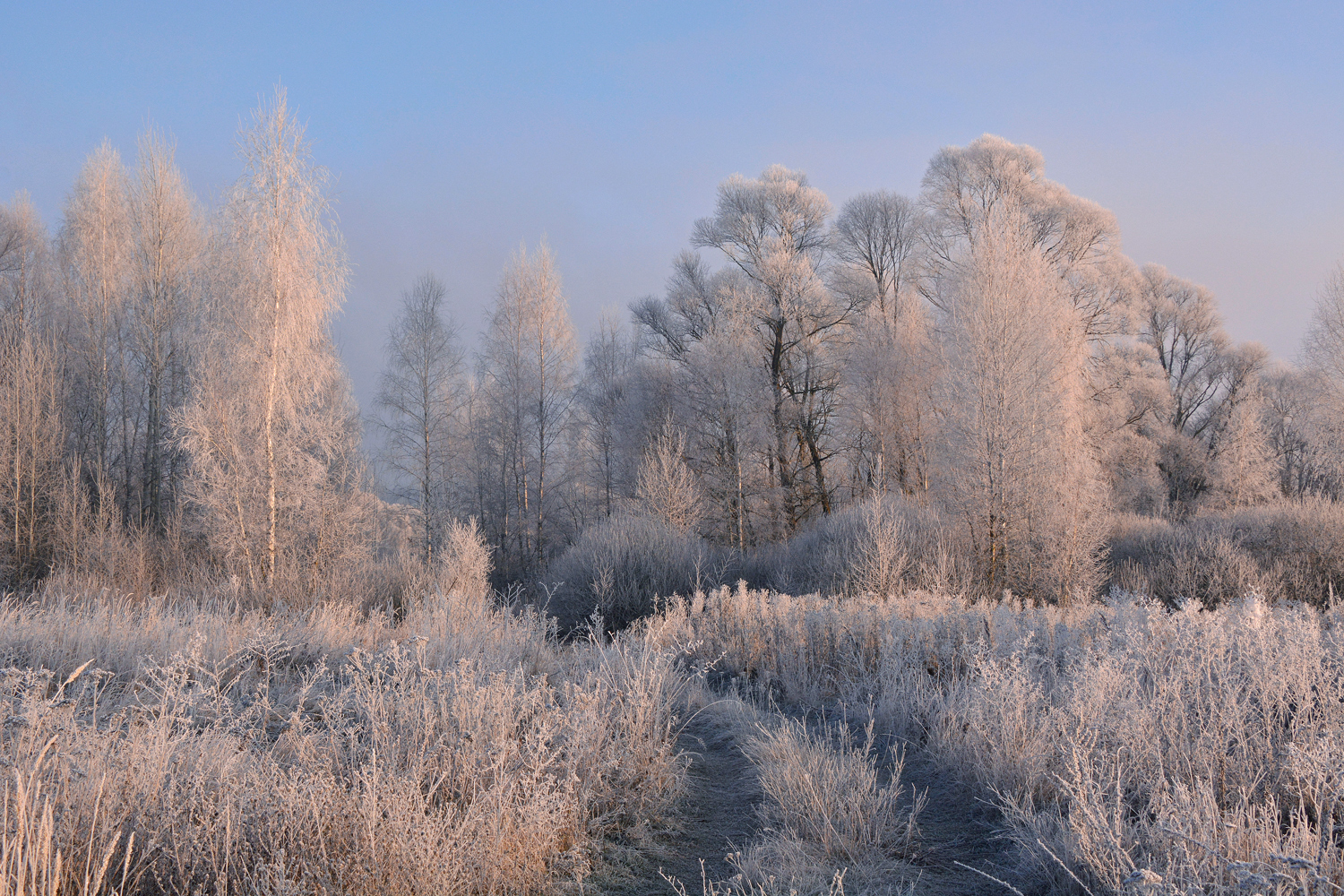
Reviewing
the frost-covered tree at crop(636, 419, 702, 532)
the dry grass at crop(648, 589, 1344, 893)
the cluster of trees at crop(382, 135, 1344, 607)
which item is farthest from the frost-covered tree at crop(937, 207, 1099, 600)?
the dry grass at crop(648, 589, 1344, 893)

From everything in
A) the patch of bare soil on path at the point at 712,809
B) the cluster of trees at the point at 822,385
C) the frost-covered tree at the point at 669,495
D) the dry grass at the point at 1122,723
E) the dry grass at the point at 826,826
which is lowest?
the patch of bare soil on path at the point at 712,809

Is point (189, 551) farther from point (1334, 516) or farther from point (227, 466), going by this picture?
point (1334, 516)

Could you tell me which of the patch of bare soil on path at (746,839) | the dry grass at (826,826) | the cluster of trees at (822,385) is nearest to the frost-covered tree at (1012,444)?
the cluster of trees at (822,385)

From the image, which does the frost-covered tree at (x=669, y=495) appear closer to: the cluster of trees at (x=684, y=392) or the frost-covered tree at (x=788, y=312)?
the cluster of trees at (x=684, y=392)

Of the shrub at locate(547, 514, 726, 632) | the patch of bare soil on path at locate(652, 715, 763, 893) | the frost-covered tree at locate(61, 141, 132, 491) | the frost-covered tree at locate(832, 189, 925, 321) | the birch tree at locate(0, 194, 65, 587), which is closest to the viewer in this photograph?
the patch of bare soil on path at locate(652, 715, 763, 893)

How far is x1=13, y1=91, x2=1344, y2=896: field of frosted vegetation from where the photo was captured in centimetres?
301

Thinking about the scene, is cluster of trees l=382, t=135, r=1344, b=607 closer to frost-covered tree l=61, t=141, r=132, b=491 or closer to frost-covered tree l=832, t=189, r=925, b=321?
frost-covered tree l=832, t=189, r=925, b=321

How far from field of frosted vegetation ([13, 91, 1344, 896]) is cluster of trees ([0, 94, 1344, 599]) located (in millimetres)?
144

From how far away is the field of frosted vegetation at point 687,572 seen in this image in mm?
3010

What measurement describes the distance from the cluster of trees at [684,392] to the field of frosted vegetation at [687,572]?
0.14 metres

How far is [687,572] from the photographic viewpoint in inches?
603

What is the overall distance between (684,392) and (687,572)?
10694mm

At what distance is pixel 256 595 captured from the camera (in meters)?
12.4

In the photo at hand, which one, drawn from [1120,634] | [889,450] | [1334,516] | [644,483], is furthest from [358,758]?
[889,450]
